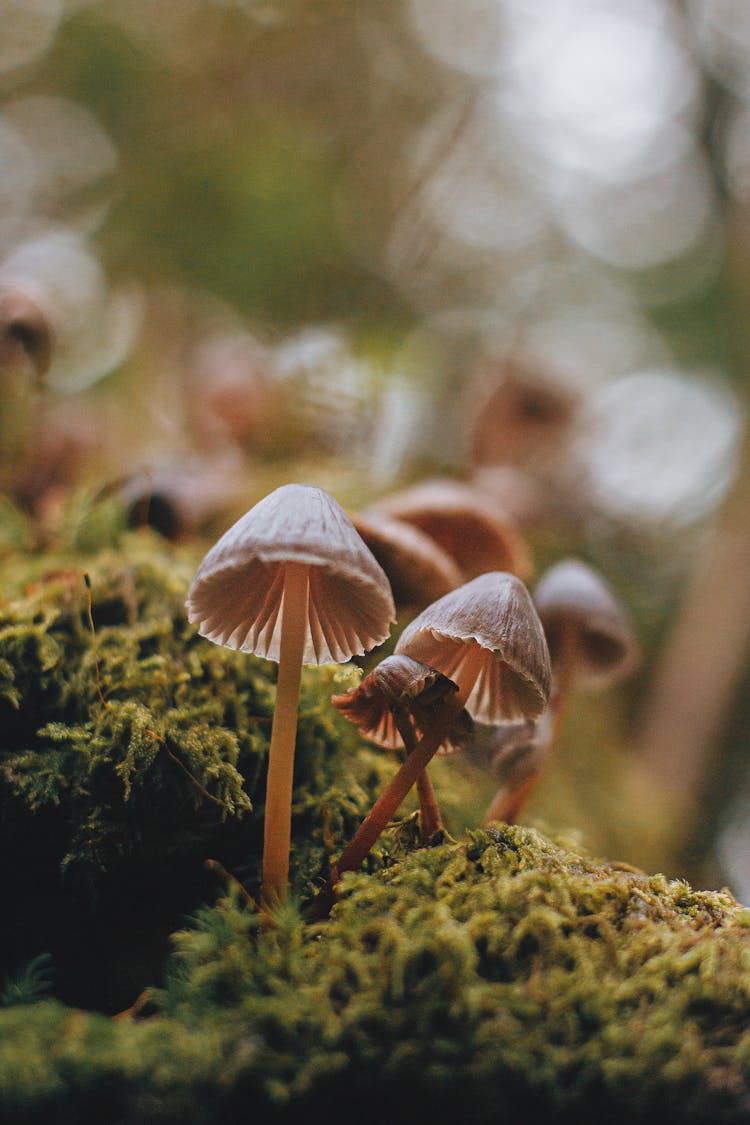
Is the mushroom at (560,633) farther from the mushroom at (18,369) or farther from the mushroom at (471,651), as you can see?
the mushroom at (18,369)

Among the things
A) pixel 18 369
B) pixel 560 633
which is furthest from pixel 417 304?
pixel 560 633

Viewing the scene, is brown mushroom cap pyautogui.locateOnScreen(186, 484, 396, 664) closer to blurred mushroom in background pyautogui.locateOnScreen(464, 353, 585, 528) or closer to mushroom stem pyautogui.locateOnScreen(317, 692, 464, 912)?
mushroom stem pyautogui.locateOnScreen(317, 692, 464, 912)

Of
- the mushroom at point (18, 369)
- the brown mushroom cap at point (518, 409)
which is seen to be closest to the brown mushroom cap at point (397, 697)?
the mushroom at point (18, 369)

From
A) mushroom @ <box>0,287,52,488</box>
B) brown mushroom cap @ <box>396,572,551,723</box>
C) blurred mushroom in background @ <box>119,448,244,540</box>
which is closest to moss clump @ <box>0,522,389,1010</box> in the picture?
brown mushroom cap @ <box>396,572,551,723</box>

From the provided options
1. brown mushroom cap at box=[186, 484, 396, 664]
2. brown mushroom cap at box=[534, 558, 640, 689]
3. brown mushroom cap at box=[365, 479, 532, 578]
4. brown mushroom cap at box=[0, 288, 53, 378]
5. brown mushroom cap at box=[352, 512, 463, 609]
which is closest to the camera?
brown mushroom cap at box=[186, 484, 396, 664]

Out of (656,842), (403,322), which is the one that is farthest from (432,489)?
(403,322)

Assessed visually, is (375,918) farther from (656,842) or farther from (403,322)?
(403,322)
